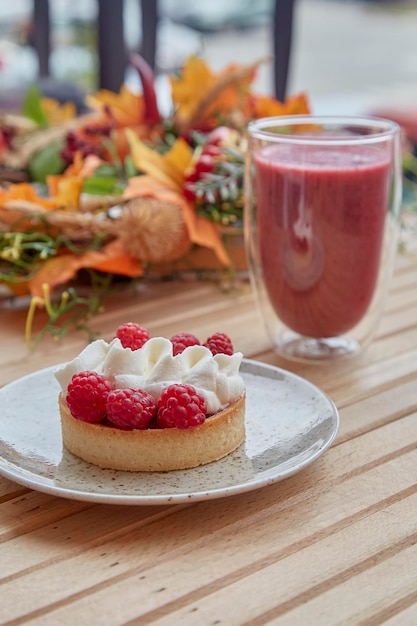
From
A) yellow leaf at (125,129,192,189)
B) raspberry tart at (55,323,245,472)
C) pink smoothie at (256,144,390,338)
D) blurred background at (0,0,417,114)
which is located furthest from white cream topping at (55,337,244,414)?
blurred background at (0,0,417,114)

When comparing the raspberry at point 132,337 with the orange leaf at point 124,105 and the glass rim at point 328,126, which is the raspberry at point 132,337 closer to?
the glass rim at point 328,126

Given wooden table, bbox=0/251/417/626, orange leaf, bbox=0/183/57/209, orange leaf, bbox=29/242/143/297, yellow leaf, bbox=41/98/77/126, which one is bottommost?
orange leaf, bbox=29/242/143/297

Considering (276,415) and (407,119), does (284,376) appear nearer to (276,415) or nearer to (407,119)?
(276,415)

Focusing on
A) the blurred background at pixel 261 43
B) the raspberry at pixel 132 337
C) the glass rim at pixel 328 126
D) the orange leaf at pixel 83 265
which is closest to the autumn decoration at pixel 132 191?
the orange leaf at pixel 83 265

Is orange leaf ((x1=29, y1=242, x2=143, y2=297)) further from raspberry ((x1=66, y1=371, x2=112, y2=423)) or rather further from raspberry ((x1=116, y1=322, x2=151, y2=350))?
raspberry ((x1=66, y1=371, x2=112, y2=423))

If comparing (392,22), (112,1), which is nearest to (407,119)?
(112,1)
